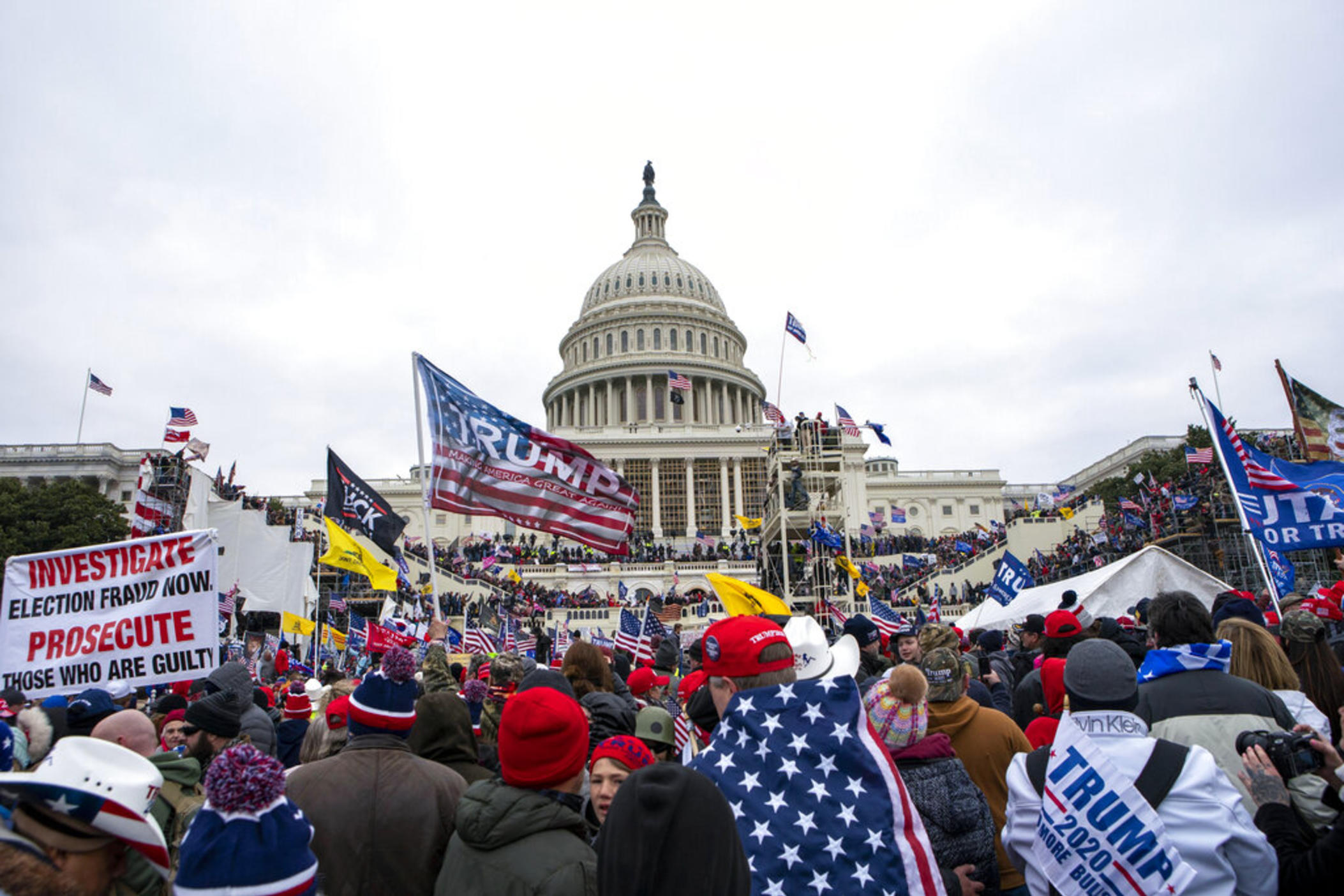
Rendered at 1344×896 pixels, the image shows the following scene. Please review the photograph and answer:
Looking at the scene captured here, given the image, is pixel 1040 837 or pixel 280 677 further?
pixel 280 677

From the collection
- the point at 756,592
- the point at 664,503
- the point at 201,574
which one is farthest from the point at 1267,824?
the point at 664,503

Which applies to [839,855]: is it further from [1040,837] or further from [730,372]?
[730,372]

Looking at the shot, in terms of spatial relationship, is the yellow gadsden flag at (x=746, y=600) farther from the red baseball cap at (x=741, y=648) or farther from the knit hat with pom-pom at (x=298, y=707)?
the red baseball cap at (x=741, y=648)

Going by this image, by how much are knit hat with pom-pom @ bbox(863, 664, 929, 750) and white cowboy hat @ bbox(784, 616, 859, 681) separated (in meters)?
0.20

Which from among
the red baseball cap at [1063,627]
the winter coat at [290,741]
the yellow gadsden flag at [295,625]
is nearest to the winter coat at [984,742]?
the red baseball cap at [1063,627]

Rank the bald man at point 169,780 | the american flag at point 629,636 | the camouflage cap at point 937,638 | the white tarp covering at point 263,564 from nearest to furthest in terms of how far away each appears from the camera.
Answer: the bald man at point 169,780, the camouflage cap at point 937,638, the american flag at point 629,636, the white tarp covering at point 263,564

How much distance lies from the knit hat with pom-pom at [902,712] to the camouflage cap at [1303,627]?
2.15 metres

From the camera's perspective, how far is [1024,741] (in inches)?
177

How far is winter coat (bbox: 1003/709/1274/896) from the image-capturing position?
2928 millimetres

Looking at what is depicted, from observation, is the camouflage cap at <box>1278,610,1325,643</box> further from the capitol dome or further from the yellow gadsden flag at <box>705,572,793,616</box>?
the capitol dome

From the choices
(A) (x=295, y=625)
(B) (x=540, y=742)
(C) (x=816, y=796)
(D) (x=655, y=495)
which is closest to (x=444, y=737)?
(B) (x=540, y=742)

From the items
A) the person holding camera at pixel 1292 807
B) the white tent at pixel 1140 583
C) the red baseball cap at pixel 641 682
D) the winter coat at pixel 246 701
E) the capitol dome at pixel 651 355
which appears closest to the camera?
the person holding camera at pixel 1292 807

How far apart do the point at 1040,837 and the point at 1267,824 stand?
28.8 inches

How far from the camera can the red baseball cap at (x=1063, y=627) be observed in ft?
22.1
